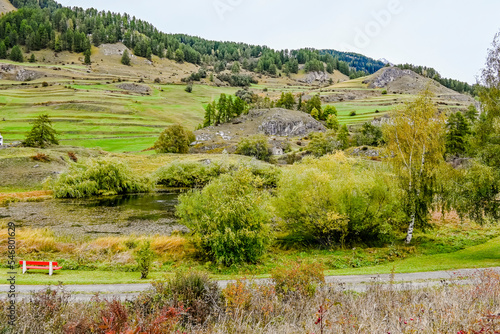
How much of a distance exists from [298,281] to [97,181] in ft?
158

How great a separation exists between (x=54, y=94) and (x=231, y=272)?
152 meters

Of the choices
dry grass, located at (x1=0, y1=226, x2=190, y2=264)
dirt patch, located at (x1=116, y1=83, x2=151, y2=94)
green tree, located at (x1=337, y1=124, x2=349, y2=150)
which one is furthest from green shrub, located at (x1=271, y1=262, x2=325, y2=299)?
dirt patch, located at (x1=116, y1=83, x2=151, y2=94)

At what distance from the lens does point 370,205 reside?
88.0ft

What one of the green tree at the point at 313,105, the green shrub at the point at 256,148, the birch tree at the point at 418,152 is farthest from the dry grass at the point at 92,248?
the green tree at the point at 313,105

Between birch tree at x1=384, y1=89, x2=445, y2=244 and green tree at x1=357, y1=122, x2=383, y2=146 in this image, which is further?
green tree at x1=357, y1=122, x2=383, y2=146

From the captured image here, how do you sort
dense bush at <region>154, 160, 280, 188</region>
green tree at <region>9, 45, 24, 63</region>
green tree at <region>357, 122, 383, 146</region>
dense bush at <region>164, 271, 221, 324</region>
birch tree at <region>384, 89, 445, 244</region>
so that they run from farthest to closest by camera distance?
green tree at <region>9, 45, 24, 63</region> → green tree at <region>357, 122, 383, 146</region> → dense bush at <region>154, 160, 280, 188</region> → birch tree at <region>384, 89, 445, 244</region> → dense bush at <region>164, 271, 221, 324</region>

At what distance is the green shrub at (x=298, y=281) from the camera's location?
10.0 meters

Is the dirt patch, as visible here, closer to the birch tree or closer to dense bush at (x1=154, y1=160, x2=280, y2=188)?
dense bush at (x1=154, y1=160, x2=280, y2=188)

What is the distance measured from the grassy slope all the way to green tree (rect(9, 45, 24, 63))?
8481 inches

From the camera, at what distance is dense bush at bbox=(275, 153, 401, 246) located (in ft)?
86.3

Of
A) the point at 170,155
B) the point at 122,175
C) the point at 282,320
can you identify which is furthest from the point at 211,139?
the point at 282,320

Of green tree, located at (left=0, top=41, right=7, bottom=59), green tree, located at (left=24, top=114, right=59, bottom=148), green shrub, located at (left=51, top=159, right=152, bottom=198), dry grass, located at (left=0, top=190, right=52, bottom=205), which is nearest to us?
dry grass, located at (left=0, top=190, right=52, bottom=205)

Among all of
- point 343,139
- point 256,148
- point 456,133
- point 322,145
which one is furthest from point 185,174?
point 456,133

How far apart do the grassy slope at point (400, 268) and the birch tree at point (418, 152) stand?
4013 mm
